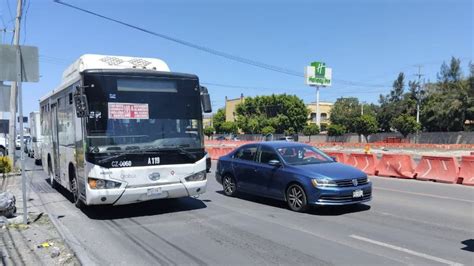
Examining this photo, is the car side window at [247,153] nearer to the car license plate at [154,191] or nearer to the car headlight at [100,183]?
the car license plate at [154,191]

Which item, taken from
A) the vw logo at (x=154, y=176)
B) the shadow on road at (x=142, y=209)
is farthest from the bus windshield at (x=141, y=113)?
the shadow on road at (x=142, y=209)

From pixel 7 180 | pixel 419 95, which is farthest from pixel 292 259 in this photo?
pixel 419 95

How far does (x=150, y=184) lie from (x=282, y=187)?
115 inches

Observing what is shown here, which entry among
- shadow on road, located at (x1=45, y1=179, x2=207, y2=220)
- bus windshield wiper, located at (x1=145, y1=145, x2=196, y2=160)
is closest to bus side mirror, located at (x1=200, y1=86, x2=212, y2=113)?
bus windshield wiper, located at (x1=145, y1=145, x2=196, y2=160)

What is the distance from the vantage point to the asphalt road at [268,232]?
642 cm

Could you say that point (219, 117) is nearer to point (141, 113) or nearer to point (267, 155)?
point (267, 155)

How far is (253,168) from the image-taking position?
11156 mm

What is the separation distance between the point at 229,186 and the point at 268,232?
4.39 meters

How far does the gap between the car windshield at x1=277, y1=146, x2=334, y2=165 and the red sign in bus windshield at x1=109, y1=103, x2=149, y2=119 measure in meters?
3.38

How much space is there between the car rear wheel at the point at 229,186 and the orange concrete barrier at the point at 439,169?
26.0 ft

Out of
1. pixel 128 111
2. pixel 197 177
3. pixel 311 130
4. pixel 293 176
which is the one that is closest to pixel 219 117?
pixel 311 130

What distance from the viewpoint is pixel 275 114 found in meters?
93.7

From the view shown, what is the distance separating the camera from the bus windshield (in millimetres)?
8672

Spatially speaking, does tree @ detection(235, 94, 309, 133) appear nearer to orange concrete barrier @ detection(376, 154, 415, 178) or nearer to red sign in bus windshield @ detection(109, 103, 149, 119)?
orange concrete barrier @ detection(376, 154, 415, 178)
